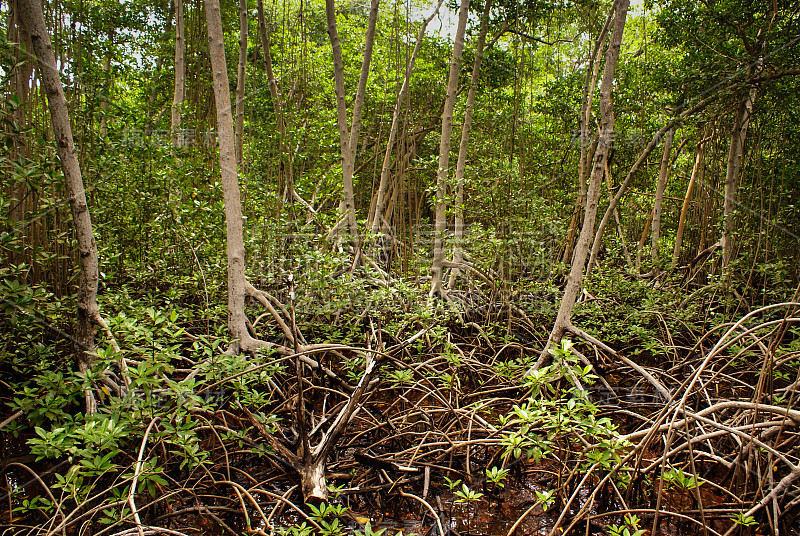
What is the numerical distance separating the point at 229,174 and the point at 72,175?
36.0 inches

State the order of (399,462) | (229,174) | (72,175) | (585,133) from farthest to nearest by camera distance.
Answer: (585,133) < (229,174) < (399,462) < (72,175)

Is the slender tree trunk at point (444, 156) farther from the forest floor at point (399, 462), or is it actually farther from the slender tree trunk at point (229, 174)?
the slender tree trunk at point (229, 174)

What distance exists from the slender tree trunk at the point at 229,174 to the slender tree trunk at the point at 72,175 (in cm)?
81

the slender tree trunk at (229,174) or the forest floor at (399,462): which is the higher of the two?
Answer: the slender tree trunk at (229,174)

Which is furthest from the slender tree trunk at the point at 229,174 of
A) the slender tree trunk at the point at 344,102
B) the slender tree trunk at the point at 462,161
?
the slender tree trunk at the point at 462,161

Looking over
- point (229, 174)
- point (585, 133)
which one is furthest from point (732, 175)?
point (229, 174)

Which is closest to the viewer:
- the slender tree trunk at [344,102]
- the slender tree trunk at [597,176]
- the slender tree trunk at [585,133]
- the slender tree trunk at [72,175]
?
the slender tree trunk at [72,175]

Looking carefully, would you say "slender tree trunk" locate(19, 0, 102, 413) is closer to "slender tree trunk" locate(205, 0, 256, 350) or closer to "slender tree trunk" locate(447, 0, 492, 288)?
"slender tree trunk" locate(205, 0, 256, 350)

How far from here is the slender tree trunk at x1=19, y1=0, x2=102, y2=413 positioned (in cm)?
201

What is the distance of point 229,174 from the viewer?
2945 millimetres

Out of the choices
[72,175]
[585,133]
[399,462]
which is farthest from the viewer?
[585,133]

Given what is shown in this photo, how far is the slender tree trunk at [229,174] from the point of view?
289 centimetres

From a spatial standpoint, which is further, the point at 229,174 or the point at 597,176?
the point at 597,176

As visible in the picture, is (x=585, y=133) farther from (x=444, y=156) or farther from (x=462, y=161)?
(x=444, y=156)
